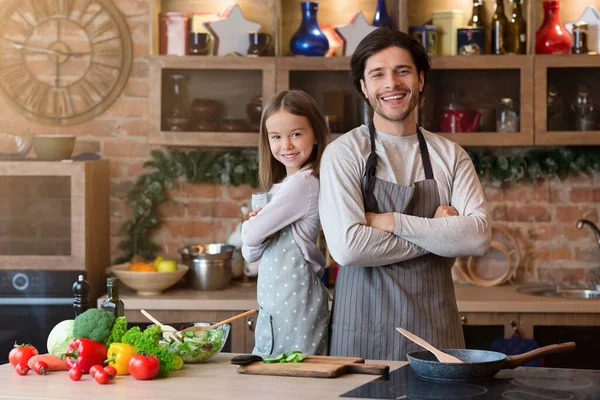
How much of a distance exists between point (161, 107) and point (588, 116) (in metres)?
2.07

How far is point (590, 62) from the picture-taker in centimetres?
448

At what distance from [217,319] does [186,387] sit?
2080mm

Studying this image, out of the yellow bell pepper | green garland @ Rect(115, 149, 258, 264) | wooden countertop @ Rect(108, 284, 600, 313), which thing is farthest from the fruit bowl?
the yellow bell pepper

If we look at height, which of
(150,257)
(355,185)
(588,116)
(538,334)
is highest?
(588,116)

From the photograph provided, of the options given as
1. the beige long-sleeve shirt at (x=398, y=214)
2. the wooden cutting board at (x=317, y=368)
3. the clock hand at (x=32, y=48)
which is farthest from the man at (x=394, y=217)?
the clock hand at (x=32, y=48)

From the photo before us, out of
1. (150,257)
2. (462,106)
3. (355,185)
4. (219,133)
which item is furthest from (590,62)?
(150,257)

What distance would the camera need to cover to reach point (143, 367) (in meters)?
2.27

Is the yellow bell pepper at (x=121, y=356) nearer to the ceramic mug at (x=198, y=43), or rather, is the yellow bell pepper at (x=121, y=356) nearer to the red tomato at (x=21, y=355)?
the red tomato at (x=21, y=355)

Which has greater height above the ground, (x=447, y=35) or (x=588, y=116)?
(x=447, y=35)

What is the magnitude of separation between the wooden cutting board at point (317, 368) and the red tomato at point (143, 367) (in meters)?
0.22

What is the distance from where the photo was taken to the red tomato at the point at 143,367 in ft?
7.46

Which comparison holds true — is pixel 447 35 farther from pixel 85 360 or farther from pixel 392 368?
pixel 85 360

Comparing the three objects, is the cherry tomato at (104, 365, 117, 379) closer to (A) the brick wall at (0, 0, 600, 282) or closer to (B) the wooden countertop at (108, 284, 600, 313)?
(B) the wooden countertop at (108, 284, 600, 313)

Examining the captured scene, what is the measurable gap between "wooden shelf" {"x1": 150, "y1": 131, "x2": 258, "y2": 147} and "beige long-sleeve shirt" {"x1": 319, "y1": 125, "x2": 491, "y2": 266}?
62.7 inches
